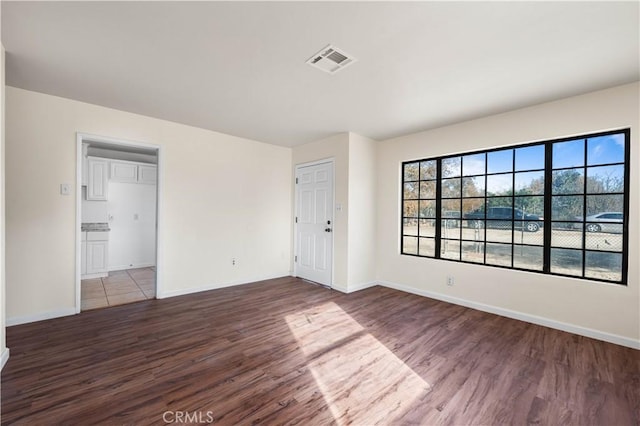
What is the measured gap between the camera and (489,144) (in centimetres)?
354

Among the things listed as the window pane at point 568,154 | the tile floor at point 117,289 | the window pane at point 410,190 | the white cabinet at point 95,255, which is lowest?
the tile floor at point 117,289

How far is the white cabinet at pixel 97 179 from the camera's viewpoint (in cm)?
509

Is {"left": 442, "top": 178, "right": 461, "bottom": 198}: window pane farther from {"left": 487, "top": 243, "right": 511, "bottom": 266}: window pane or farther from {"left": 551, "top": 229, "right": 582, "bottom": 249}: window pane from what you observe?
{"left": 551, "top": 229, "right": 582, "bottom": 249}: window pane

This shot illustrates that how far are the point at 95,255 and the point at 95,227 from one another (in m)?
0.52

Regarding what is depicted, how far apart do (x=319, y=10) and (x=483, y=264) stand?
11.6 feet

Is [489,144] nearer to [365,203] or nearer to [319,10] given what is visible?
[365,203]

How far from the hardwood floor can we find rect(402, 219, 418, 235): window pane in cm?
145

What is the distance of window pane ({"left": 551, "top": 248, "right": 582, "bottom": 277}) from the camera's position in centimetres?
298

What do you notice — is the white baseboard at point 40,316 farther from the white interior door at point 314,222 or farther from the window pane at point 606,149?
the window pane at point 606,149

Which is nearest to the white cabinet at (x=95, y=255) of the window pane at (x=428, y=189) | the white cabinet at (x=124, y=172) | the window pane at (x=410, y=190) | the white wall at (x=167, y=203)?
the white cabinet at (x=124, y=172)

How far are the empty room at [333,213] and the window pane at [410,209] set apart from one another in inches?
1.6

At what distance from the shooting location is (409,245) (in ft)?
14.7

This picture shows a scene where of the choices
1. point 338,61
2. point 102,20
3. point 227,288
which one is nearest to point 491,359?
point 338,61

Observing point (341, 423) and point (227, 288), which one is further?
point (227, 288)
